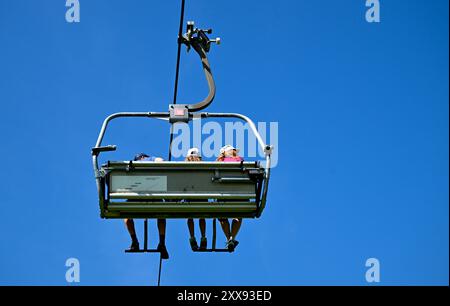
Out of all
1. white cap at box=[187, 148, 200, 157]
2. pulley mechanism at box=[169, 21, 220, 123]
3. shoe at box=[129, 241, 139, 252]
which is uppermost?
pulley mechanism at box=[169, 21, 220, 123]

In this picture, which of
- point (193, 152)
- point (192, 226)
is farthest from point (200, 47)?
point (192, 226)

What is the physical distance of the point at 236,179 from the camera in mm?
6918

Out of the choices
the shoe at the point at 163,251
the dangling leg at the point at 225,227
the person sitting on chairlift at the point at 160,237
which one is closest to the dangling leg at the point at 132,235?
the person sitting on chairlift at the point at 160,237

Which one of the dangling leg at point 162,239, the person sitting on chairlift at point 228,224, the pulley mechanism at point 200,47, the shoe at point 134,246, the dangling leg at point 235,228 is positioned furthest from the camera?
the dangling leg at point 235,228

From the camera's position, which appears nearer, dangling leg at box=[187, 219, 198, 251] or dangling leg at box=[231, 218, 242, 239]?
dangling leg at box=[187, 219, 198, 251]

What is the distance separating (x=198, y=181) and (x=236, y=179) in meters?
0.35

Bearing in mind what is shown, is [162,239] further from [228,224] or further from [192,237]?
[228,224]

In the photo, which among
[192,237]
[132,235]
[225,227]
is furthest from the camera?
[225,227]

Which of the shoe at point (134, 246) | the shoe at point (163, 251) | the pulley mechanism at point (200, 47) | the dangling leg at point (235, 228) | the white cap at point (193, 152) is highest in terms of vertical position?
the pulley mechanism at point (200, 47)

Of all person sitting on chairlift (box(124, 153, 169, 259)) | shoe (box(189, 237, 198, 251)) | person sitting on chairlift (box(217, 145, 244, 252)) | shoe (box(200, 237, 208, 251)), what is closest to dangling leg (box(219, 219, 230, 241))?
person sitting on chairlift (box(217, 145, 244, 252))

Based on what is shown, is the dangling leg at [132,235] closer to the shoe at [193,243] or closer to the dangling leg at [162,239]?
the dangling leg at [162,239]

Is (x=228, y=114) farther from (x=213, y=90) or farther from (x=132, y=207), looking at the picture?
(x=132, y=207)

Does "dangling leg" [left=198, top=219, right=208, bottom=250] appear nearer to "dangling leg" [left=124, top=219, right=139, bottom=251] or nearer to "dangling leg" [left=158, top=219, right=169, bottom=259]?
"dangling leg" [left=158, top=219, right=169, bottom=259]
